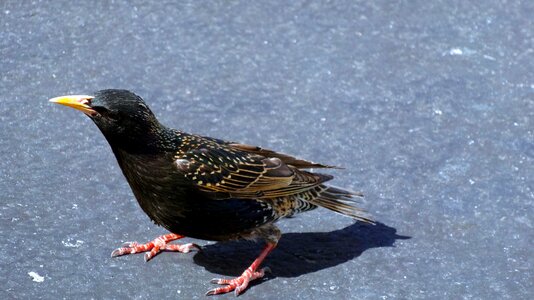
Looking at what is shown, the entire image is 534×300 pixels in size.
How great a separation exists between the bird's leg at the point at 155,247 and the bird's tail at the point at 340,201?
2.52ft

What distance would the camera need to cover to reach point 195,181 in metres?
5.72

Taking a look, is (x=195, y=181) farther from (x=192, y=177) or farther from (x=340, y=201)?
(x=340, y=201)

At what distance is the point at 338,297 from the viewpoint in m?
5.76

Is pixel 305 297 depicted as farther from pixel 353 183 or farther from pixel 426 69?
pixel 426 69

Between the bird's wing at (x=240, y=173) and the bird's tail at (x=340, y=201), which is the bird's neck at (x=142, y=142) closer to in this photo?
the bird's wing at (x=240, y=173)

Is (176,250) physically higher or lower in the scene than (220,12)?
lower

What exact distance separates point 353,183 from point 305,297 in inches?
46.2

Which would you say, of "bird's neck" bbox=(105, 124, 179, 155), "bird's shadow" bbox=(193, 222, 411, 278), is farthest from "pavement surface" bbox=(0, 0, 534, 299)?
"bird's neck" bbox=(105, 124, 179, 155)

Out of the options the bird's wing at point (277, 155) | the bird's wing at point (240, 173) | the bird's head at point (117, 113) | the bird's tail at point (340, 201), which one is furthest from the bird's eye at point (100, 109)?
the bird's tail at point (340, 201)

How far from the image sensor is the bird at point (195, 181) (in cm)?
566

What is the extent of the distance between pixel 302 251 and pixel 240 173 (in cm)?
63

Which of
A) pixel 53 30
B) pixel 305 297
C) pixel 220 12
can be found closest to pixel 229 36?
pixel 220 12

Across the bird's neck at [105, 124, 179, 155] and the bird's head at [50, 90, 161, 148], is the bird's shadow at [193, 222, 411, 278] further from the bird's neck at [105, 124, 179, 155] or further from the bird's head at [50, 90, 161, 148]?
the bird's head at [50, 90, 161, 148]

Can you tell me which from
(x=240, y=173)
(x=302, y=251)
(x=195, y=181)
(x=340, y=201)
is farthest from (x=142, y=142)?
(x=340, y=201)
